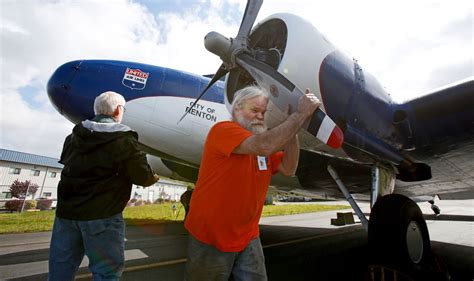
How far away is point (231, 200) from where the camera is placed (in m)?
1.53

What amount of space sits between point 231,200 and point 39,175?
44.9 m

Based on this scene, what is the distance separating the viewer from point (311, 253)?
18.3ft

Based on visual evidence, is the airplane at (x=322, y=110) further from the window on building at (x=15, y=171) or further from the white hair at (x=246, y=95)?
the window on building at (x=15, y=171)

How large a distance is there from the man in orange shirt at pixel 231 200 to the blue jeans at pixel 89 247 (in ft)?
2.29

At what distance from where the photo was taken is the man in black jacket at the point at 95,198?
6.29 feet

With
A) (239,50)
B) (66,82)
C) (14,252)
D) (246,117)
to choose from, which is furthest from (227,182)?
(14,252)

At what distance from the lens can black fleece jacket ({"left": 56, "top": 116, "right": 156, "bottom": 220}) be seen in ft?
6.38

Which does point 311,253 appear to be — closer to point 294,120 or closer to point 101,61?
point 294,120

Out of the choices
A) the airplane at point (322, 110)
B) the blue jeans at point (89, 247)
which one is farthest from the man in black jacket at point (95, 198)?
the airplane at point (322, 110)

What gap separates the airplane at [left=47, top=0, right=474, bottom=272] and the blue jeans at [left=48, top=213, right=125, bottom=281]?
5.74 ft

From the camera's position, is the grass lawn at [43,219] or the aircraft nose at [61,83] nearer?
the aircraft nose at [61,83]

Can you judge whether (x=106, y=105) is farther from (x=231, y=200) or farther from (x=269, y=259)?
(x=269, y=259)

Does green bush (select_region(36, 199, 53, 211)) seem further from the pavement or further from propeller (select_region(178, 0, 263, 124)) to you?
propeller (select_region(178, 0, 263, 124))

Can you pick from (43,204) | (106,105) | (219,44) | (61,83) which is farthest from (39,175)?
(219,44)
